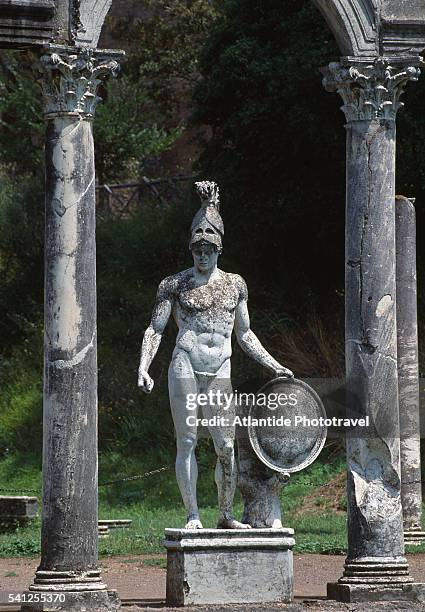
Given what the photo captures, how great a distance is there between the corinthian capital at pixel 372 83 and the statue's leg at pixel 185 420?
2522 mm

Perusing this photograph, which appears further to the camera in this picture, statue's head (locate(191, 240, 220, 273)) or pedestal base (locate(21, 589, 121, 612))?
statue's head (locate(191, 240, 220, 273))

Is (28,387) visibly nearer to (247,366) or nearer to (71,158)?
(247,366)

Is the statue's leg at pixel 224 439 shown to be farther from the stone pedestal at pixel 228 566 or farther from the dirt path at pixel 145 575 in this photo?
the dirt path at pixel 145 575

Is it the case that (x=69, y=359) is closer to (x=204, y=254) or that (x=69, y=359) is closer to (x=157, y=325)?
(x=157, y=325)

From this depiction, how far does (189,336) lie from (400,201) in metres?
5.77

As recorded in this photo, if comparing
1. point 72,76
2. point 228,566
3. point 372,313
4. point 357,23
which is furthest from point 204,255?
point 228,566

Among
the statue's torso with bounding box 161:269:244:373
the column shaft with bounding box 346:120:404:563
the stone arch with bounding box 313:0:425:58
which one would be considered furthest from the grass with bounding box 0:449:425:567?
the stone arch with bounding box 313:0:425:58

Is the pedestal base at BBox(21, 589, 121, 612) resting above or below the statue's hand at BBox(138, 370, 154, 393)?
below

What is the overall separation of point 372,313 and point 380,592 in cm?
222

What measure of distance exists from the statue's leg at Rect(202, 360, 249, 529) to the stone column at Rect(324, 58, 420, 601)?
99cm

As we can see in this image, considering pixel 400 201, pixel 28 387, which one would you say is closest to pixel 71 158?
pixel 400 201

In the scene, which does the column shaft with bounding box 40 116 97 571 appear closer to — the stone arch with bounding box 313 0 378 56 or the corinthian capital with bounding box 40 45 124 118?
the corinthian capital with bounding box 40 45 124 118

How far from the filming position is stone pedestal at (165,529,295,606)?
1152 centimetres

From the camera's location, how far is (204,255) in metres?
12.1
